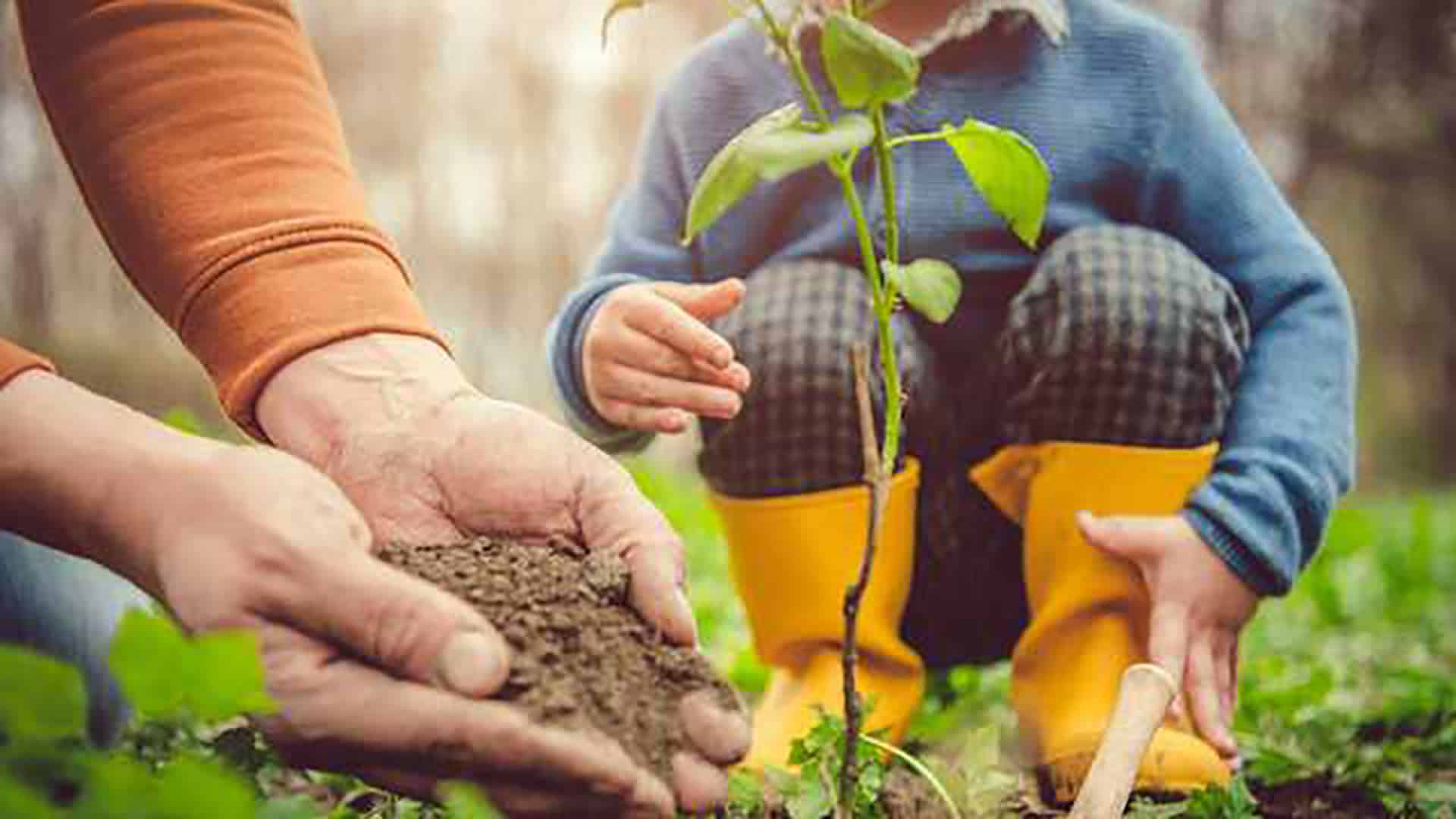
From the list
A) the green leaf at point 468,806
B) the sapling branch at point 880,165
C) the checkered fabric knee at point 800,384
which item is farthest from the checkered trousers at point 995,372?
the green leaf at point 468,806

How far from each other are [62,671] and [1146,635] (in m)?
1.29

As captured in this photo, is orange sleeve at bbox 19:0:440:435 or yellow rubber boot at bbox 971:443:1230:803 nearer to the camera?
orange sleeve at bbox 19:0:440:435

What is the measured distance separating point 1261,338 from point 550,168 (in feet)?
25.1

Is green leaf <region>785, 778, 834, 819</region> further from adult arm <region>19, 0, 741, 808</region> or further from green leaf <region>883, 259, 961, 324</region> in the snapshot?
green leaf <region>883, 259, 961, 324</region>

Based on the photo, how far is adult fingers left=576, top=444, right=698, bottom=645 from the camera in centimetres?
108

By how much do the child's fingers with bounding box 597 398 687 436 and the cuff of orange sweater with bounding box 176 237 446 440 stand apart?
304 millimetres

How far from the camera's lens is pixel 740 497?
1.79 m

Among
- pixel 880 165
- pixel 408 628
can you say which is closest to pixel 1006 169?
pixel 880 165

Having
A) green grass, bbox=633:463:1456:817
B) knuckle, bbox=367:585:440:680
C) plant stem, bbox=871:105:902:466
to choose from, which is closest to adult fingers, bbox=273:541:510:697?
knuckle, bbox=367:585:440:680

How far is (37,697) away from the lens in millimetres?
783

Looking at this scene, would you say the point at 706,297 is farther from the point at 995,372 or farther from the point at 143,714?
the point at 143,714

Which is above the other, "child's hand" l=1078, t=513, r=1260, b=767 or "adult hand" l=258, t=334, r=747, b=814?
"adult hand" l=258, t=334, r=747, b=814

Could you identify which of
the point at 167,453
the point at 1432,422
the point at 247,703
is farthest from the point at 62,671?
the point at 1432,422

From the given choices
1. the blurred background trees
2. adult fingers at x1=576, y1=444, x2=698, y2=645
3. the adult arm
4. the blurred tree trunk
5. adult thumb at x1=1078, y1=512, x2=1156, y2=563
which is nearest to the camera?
adult fingers at x1=576, y1=444, x2=698, y2=645
